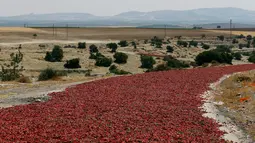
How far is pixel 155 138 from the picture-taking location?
17141 mm

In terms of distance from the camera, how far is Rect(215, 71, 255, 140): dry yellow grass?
21.9 meters

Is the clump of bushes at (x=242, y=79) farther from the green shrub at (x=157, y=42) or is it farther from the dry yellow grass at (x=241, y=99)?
the green shrub at (x=157, y=42)

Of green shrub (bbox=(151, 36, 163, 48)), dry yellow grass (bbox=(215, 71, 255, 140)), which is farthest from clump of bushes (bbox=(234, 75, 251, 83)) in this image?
green shrub (bbox=(151, 36, 163, 48))

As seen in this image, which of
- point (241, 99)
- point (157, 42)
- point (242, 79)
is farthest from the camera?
point (157, 42)

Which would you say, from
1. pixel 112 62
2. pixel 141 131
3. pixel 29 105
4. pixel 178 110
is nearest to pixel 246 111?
pixel 178 110

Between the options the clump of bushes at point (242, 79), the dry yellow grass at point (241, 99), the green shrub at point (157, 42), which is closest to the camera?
the dry yellow grass at point (241, 99)

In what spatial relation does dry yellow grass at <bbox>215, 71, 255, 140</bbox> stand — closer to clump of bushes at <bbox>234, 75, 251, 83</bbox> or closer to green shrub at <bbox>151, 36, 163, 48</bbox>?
clump of bushes at <bbox>234, 75, 251, 83</bbox>

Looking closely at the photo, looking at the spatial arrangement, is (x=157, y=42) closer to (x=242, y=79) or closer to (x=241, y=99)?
(x=242, y=79)

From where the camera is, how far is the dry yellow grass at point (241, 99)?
21.9 meters

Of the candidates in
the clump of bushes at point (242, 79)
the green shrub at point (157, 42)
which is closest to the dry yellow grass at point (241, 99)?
the clump of bushes at point (242, 79)

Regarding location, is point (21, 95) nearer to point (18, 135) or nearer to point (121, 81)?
point (121, 81)

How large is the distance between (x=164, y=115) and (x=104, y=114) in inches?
134

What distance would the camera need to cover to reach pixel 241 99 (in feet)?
89.4

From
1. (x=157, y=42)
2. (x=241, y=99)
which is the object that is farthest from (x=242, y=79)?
(x=157, y=42)
